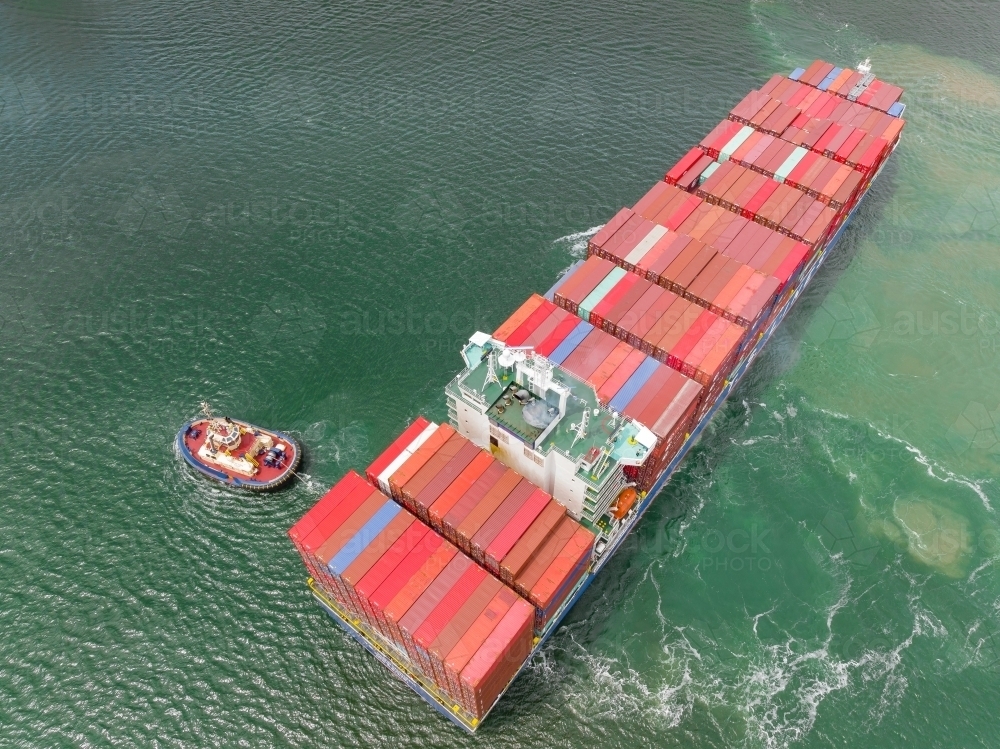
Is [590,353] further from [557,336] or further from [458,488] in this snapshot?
[458,488]

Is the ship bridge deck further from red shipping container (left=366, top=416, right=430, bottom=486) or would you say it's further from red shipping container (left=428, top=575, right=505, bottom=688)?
red shipping container (left=428, top=575, right=505, bottom=688)

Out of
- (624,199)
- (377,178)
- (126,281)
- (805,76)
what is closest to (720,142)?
(624,199)

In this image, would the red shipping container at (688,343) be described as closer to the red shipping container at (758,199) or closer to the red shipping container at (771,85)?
the red shipping container at (758,199)

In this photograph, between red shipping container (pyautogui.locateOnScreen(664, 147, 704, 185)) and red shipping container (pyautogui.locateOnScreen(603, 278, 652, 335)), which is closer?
red shipping container (pyautogui.locateOnScreen(603, 278, 652, 335))

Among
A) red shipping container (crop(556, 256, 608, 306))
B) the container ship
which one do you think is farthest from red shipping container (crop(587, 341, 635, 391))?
red shipping container (crop(556, 256, 608, 306))

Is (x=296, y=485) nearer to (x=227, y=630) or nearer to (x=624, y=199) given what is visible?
(x=227, y=630)

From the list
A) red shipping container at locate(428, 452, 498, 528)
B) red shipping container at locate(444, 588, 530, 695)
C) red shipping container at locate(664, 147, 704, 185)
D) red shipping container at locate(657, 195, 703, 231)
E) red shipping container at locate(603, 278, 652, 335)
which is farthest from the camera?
red shipping container at locate(664, 147, 704, 185)
